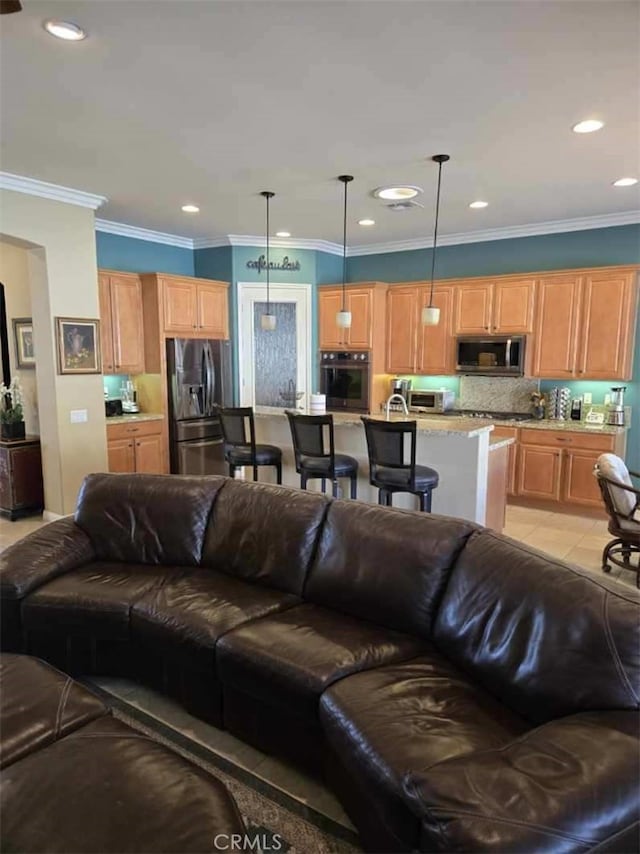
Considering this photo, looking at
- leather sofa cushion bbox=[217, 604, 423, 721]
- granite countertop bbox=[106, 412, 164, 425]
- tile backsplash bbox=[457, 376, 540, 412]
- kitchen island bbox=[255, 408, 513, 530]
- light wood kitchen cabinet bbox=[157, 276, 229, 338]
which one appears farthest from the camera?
tile backsplash bbox=[457, 376, 540, 412]

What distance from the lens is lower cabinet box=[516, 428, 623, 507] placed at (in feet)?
17.0

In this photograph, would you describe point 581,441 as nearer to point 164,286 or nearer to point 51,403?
point 164,286

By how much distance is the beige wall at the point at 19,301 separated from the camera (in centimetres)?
510

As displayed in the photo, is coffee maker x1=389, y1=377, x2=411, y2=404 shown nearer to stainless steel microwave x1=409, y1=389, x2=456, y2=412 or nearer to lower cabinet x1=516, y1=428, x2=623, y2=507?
stainless steel microwave x1=409, y1=389, x2=456, y2=412

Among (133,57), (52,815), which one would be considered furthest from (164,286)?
(52,815)

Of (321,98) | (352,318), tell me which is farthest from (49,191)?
(352,318)

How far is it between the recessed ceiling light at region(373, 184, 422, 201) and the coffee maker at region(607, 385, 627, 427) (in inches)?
115

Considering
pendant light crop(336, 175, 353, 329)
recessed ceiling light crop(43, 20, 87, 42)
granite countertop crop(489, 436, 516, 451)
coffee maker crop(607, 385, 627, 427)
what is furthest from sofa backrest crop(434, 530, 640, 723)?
coffee maker crop(607, 385, 627, 427)

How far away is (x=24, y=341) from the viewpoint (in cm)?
527

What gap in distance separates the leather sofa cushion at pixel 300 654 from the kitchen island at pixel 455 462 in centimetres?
194

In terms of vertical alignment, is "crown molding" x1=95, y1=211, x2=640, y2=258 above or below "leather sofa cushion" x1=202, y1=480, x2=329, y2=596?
above

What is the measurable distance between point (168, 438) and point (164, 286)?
169 centimetres

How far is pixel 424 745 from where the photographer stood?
147 centimetres

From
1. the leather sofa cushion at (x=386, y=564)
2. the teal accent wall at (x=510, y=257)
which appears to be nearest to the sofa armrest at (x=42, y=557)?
the leather sofa cushion at (x=386, y=564)
